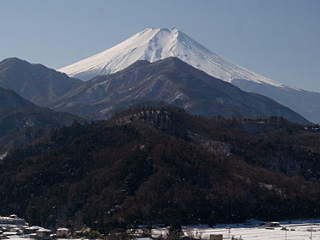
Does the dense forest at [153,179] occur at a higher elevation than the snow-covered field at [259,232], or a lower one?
higher

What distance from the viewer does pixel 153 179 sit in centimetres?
11419

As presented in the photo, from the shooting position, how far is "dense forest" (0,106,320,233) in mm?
105688

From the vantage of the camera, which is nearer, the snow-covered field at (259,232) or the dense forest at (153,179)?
the snow-covered field at (259,232)

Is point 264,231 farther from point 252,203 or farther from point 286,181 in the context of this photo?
point 286,181

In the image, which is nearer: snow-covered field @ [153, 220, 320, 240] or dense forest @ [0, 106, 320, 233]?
snow-covered field @ [153, 220, 320, 240]

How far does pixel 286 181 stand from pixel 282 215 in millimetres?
12890

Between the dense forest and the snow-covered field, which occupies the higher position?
the dense forest

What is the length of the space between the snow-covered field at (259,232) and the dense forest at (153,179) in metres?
2.88

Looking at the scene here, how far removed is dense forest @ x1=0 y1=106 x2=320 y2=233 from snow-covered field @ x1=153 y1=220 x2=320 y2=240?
114 inches

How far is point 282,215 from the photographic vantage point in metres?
113

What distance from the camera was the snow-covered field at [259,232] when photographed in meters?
91.6

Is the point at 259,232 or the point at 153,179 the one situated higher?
the point at 153,179

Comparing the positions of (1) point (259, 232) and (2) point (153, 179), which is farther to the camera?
(2) point (153, 179)

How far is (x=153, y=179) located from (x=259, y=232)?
74.1ft
